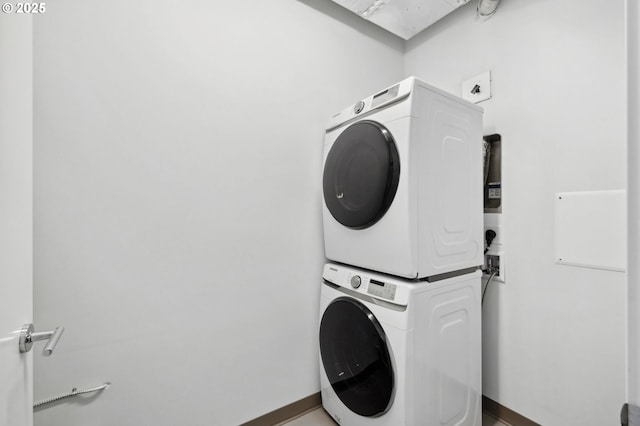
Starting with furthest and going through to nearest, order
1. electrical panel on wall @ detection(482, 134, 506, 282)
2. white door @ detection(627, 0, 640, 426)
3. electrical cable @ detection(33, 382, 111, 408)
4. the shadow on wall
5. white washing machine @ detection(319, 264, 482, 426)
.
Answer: the shadow on wall
electrical panel on wall @ detection(482, 134, 506, 282)
white washing machine @ detection(319, 264, 482, 426)
electrical cable @ detection(33, 382, 111, 408)
white door @ detection(627, 0, 640, 426)

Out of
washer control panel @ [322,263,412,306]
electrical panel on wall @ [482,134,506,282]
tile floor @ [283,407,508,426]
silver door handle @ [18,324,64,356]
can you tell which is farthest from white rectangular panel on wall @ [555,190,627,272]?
silver door handle @ [18,324,64,356]

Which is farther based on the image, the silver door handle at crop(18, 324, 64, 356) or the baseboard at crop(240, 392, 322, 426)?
the baseboard at crop(240, 392, 322, 426)

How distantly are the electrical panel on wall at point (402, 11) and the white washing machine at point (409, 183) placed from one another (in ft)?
2.56

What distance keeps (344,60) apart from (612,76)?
1405mm

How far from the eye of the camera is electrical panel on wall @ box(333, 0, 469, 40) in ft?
5.80

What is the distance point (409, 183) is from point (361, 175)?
0.26 meters

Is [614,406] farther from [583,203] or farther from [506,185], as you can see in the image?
[506,185]

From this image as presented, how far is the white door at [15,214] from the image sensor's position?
62 centimetres

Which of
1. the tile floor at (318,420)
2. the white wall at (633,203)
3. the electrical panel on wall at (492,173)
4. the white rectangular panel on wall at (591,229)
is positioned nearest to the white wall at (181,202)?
the tile floor at (318,420)

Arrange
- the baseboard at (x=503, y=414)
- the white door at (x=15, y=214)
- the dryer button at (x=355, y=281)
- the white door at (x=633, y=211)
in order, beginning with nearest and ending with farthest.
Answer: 1. the white door at (x=633, y=211)
2. the white door at (x=15, y=214)
3. the dryer button at (x=355, y=281)
4. the baseboard at (x=503, y=414)

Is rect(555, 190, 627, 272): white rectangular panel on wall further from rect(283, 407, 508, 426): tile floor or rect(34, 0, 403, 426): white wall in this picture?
rect(34, 0, 403, 426): white wall

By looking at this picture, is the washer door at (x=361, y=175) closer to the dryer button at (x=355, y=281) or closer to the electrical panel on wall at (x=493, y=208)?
the dryer button at (x=355, y=281)

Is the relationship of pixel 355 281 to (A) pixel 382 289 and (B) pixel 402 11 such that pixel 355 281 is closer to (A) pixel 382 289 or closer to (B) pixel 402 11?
(A) pixel 382 289

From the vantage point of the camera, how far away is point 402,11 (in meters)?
1.83
